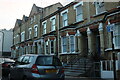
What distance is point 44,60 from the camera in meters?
8.94

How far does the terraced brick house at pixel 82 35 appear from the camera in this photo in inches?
527

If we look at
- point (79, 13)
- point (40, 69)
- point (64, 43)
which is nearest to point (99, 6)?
point (79, 13)

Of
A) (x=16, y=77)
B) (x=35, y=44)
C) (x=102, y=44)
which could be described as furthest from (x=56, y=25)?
(x=16, y=77)

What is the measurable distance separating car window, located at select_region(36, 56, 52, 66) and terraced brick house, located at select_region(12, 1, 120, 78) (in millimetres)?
3242

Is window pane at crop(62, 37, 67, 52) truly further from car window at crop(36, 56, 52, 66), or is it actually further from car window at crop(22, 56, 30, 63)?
car window at crop(36, 56, 52, 66)

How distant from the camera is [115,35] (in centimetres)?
1348

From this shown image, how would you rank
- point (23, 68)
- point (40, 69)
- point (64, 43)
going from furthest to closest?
point (64, 43) < point (23, 68) < point (40, 69)

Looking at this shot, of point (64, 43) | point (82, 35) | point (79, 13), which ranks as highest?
point (79, 13)

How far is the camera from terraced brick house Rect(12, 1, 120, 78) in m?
13.4

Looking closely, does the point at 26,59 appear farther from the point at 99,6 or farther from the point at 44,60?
the point at 99,6

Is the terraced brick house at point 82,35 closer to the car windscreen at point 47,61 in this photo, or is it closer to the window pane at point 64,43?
the window pane at point 64,43

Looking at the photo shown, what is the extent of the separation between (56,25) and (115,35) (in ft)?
37.9

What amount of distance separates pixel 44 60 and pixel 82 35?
1041 centimetres

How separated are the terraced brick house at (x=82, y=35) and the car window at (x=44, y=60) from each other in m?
3.24
